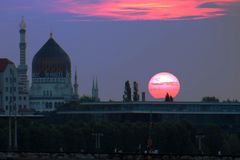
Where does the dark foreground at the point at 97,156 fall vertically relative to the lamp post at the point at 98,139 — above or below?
below

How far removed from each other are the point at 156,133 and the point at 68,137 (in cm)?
1142

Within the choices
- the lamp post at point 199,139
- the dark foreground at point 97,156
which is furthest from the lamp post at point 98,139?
the dark foreground at point 97,156

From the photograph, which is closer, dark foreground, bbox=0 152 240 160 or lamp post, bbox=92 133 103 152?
dark foreground, bbox=0 152 240 160

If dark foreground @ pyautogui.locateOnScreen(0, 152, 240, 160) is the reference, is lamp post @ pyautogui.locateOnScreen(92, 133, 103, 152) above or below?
above

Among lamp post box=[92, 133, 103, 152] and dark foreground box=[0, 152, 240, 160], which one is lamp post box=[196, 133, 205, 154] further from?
dark foreground box=[0, 152, 240, 160]

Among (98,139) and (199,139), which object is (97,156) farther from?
(98,139)

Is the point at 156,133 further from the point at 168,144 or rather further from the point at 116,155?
the point at 116,155

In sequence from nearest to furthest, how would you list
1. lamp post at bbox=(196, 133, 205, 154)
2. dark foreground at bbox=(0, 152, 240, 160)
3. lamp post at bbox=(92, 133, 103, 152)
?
dark foreground at bbox=(0, 152, 240, 160)
lamp post at bbox=(196, 133, 205, 154)
lamp post at bbox=(92, 133, 103, 152)

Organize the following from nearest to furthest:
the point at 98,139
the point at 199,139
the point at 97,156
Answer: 1. the point at 97,156
2. the point at 199,139
3. the point at 98,139

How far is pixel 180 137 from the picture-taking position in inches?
7131

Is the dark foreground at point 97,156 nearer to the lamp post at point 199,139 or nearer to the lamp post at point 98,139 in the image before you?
the lamp post at point 199,139

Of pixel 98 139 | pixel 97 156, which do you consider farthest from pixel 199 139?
pixel 97 156

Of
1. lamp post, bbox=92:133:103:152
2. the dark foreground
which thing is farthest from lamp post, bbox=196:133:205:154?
the dark foreground

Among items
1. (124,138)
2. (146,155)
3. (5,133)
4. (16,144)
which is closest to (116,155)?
(146,155)
